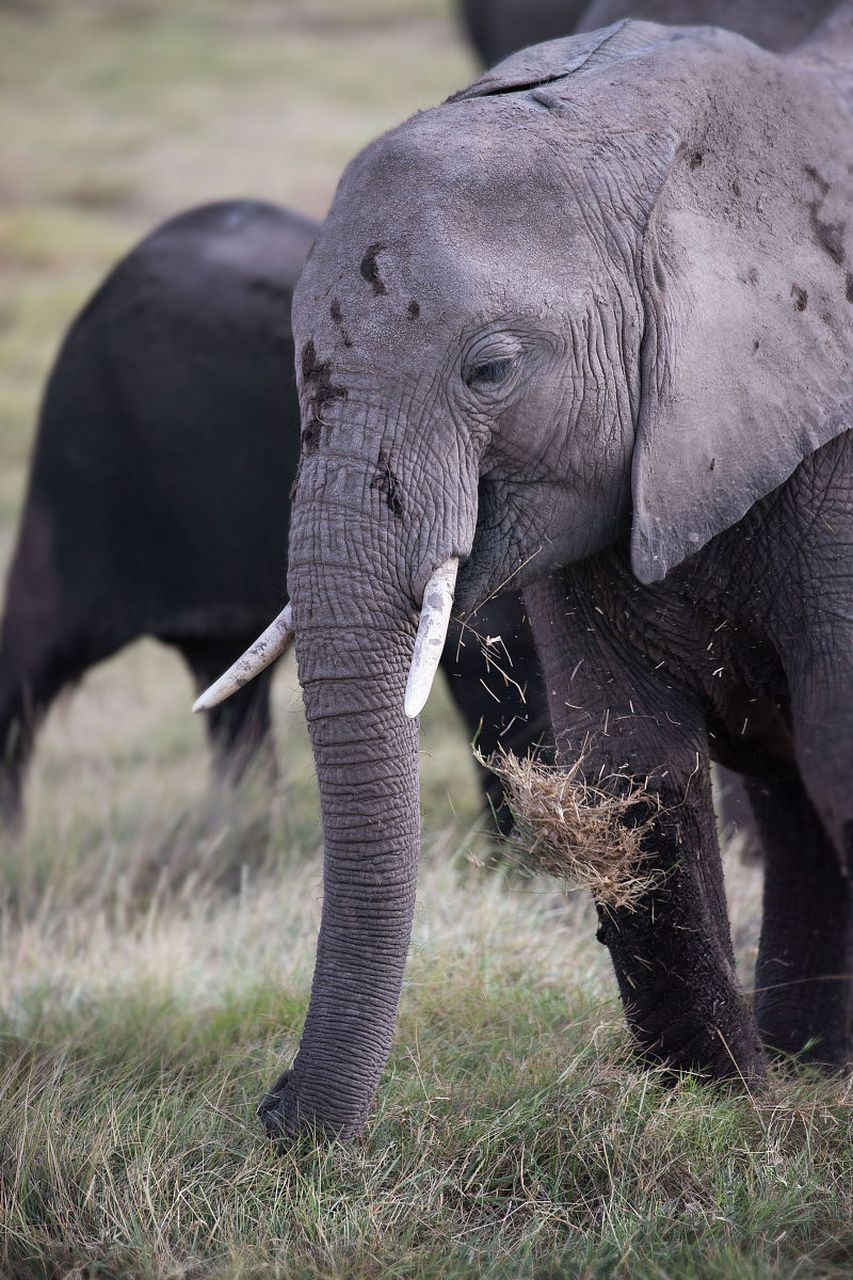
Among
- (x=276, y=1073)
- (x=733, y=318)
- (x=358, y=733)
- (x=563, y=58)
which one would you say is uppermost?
(x=563, y=58)

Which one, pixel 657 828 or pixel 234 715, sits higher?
pixel 657 828

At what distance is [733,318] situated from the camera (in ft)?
10.0

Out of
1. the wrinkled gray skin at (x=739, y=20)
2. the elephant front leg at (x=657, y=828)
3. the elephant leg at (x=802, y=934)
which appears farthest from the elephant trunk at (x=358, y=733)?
the wrinkled gray skin at (x=739, y=20)

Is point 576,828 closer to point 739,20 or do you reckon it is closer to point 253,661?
point 253,661

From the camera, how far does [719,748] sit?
369 cm

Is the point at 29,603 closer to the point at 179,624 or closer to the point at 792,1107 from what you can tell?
the point at 179,624

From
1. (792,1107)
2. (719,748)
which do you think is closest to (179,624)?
(719,748)

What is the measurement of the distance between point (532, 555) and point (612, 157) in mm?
755

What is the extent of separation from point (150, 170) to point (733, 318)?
1839 centimetres

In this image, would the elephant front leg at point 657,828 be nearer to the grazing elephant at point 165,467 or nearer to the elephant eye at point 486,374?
the elephant eye at point 486,374

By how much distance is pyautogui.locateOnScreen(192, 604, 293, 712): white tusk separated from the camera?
10.0ft

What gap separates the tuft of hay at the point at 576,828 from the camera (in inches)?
125

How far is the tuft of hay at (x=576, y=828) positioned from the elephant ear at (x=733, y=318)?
18.6 inches

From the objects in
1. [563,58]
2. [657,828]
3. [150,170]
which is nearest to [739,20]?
[563,58]
